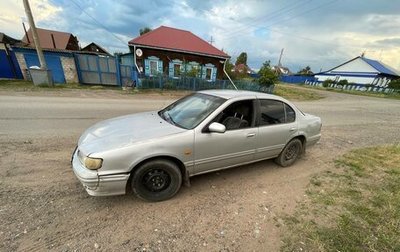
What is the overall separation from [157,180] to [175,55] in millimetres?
17077

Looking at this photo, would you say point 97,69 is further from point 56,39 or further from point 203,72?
point 56,39

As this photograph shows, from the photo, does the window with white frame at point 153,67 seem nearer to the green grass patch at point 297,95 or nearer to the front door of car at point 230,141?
the green grass patch at point 297,95

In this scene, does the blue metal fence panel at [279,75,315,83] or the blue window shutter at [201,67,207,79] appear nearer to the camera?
the blue window shutter at [201,67,207,79]

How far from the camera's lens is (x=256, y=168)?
4.09m

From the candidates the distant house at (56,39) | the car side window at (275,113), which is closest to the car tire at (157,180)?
the car side window at (275,113)

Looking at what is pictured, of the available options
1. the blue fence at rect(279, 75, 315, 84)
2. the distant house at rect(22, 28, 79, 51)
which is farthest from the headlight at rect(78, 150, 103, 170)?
the blue fence at rect(279, 75, 315, 84)

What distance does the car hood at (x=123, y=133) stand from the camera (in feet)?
8.38

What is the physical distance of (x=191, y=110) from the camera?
11.3 ft

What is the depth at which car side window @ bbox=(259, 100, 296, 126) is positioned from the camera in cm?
360

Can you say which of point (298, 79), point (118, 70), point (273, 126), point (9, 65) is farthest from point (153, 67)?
point (298, 79)

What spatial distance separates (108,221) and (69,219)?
474 mm

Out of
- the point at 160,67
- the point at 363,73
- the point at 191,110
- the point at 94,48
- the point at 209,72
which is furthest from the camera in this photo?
the point at 363,73

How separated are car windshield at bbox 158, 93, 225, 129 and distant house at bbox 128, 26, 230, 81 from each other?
1406cm

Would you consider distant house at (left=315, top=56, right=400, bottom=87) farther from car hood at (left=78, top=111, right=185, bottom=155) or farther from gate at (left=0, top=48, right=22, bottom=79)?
gate at (left=0, top=48, right=22, bottom=79)
